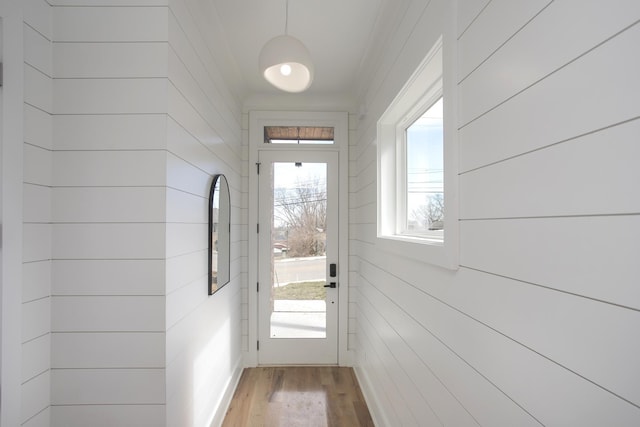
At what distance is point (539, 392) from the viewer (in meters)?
0.66

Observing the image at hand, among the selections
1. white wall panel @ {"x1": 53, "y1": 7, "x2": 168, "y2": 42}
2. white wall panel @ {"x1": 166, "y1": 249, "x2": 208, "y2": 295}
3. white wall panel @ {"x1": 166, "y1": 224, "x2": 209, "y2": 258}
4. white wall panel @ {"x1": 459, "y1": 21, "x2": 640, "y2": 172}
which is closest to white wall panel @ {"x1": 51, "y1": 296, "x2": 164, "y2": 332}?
white wall panel @ {"x1": 166, "y1": 249, "x2": 208, "y2": 295}

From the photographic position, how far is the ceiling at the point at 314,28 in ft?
5.86

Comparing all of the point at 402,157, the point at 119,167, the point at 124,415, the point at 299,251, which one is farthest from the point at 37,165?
the point at 299,251

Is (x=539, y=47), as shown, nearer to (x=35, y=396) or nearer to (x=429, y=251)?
(x=429, y=251)

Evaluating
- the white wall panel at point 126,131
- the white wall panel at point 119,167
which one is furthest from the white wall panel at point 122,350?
the white wall panel at point 126,131

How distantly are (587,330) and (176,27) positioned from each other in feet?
5.65

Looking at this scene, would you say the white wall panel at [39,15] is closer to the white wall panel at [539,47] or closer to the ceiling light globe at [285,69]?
the ceiling light globe at [285,69]

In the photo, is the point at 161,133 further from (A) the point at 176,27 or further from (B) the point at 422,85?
(B) the point at 422,85

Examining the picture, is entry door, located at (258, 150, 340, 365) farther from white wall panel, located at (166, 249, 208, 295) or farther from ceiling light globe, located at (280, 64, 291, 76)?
ceiling light globe, located at (280, 64, 291, 76)

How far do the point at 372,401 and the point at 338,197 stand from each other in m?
1.73

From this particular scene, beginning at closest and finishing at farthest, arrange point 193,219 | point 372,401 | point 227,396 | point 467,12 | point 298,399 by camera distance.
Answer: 1. point 467,12
2. point 193,219
3. point 372,401
4. point 227,396
5. point 298,399

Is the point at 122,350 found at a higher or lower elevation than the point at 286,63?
lower

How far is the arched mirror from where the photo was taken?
1.94 metres

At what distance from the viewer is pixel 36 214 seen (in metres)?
1.21
